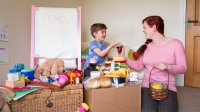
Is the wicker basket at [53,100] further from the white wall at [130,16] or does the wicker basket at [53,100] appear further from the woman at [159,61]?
the white wall at [130,16]

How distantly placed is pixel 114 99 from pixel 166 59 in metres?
0.53

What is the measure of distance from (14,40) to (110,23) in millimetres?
1130

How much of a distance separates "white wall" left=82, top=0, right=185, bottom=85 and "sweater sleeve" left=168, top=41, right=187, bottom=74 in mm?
946

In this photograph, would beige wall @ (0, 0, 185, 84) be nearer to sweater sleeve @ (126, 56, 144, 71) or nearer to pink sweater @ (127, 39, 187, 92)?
sweater sleeve @ (126, 56, 144, 71)

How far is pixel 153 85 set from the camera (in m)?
1.38

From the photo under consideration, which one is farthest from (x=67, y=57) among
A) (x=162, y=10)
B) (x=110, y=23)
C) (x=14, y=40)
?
(x=162, y=10)

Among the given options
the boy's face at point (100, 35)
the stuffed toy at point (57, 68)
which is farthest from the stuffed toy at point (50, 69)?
Answer: the boy's face at point (100, 35)

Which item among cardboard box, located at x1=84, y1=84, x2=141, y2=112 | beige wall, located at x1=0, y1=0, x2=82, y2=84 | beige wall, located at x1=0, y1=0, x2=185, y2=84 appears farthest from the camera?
beige wall, located at x1=0, y1=0, x2=185, y2=84

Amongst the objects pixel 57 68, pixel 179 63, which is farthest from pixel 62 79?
pixel 179 63

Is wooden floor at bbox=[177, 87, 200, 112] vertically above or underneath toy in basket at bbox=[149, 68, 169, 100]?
underneath

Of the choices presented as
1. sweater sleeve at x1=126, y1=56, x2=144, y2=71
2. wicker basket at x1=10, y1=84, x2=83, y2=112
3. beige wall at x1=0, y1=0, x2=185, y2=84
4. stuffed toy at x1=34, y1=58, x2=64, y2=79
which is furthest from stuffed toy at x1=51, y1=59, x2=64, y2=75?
beige wall at x1=0, y1=0, x2=185, y2=84

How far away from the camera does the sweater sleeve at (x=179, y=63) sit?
1.46m

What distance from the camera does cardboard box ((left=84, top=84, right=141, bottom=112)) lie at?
128 centimetres

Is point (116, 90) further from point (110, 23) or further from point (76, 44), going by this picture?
point (110, 23)
